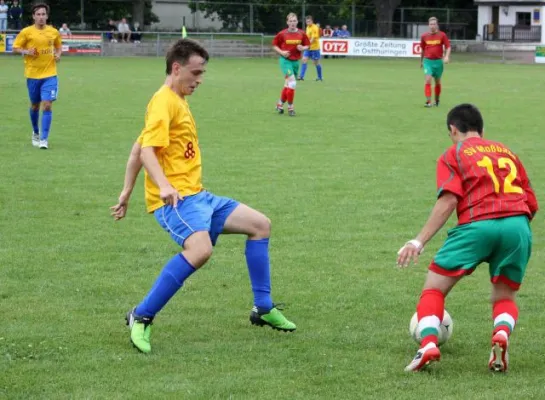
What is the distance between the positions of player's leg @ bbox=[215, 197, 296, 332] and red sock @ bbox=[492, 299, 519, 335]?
1.29 meters

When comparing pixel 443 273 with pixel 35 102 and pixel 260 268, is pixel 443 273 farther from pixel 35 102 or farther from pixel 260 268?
pixel 35 102

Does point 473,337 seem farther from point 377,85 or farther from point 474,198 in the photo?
point 377,85

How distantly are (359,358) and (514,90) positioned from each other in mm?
23018

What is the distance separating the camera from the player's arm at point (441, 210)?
5418mm

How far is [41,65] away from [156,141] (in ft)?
31.7

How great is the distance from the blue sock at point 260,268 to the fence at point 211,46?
38208mm

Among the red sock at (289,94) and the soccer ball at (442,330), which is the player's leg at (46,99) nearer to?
the red sock at (289,94)

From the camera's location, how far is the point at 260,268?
6.39 metres

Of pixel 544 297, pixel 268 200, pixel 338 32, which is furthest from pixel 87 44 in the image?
pixel 544 297

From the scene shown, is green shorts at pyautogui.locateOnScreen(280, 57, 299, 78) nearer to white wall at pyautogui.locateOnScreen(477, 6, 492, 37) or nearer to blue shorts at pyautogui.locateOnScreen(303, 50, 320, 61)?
blue shorts at pyautogui.locateOnScreen(303, 50, 320, 61)

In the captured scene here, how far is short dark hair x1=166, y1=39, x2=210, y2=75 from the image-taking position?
6059 millimetres

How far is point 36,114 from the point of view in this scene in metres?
15.3

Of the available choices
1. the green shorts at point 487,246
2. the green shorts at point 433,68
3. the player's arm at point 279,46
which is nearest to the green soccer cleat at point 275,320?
the green shorts at point 487,246

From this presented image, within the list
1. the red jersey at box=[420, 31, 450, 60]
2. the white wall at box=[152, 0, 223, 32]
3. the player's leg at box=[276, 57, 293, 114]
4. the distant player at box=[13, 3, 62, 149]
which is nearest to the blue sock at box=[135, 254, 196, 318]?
the distant player at box=[13, 3, 62, 149]
